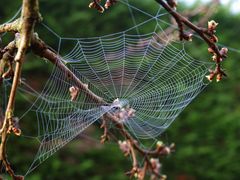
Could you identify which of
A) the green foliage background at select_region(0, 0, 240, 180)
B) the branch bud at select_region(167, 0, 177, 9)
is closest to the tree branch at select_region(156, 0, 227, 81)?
the branch bud at select_region(167, 0, 177, 9)

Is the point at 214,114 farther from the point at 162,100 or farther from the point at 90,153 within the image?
the point at 162,100

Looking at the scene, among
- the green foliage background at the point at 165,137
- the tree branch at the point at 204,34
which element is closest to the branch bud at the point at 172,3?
the tree branch at the point at 204,34

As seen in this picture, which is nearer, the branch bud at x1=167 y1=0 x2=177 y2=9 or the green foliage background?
the branch bud at x1=167 y1=0 x2=177 y2=9

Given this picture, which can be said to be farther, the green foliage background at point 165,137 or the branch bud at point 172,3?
the green foliage background at point 165,137

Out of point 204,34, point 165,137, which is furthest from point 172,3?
point 165,137

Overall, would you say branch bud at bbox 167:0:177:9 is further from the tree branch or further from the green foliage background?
the green foliage background

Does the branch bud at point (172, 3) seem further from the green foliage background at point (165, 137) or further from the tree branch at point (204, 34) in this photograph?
the green foliage background at point (165, 137)

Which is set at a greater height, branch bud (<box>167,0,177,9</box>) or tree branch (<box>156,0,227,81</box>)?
branch bud (<box>167,0,177,9</box>)

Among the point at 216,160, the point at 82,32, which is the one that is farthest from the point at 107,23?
the point at 216,160
